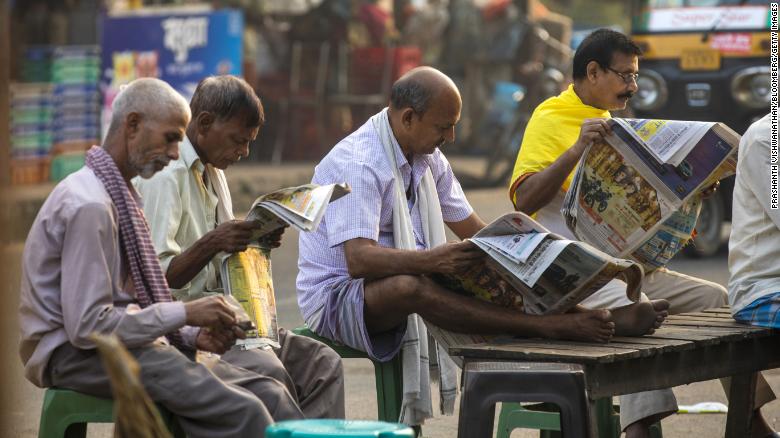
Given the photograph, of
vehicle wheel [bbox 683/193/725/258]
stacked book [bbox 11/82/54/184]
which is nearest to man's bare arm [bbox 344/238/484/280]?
vehicle wheel [bbox 683/193/725/258]

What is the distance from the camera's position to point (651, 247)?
4.35 m

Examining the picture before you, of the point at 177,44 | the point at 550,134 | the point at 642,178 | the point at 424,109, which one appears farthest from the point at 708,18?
the point at 424,109

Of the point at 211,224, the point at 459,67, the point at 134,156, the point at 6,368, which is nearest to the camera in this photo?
the point at 6,368

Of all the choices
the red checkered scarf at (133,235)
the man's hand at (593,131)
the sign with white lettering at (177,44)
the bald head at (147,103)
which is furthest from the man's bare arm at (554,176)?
the sign with white lettering at (177,44)

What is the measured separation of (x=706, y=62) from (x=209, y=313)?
7.32 meters

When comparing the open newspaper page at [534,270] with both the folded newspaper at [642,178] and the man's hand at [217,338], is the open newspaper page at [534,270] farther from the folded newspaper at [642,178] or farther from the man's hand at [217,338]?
the man's hand at [217,338]

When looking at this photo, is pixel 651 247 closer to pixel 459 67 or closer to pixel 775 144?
pixel 775 144

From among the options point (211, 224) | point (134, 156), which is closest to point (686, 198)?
point (211, 224)

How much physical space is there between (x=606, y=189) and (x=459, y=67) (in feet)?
45.1

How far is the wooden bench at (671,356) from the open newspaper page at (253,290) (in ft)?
1.75

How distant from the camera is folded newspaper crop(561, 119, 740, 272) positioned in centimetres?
411

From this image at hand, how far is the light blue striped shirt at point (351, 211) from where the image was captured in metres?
4.00

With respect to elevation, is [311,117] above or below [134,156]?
below

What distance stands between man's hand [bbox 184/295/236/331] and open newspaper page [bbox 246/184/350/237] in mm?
296
